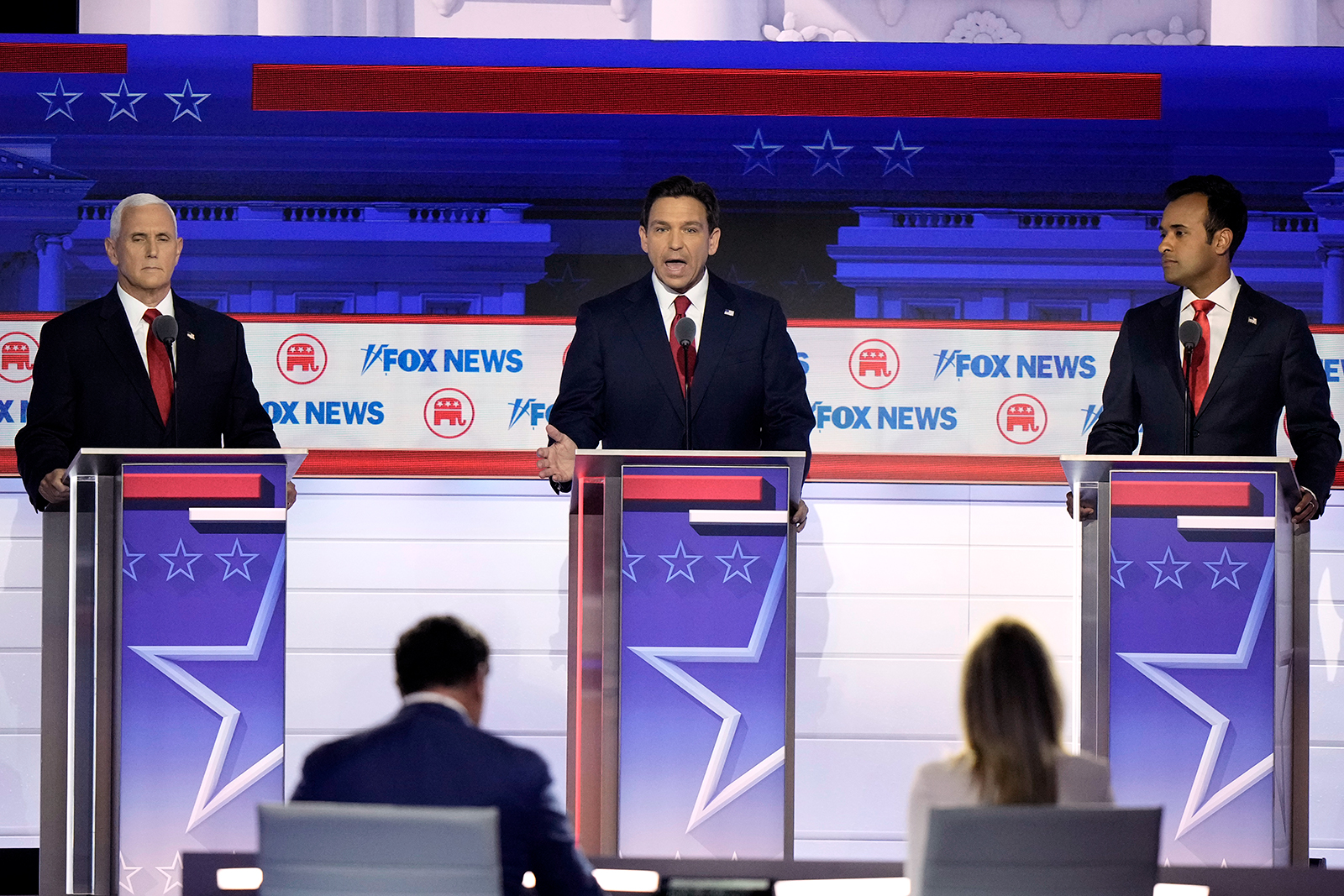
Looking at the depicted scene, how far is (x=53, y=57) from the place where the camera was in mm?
4883

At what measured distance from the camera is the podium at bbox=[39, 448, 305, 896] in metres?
3.12

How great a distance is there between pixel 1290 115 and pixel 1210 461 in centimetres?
225

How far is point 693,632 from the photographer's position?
3.21 metres

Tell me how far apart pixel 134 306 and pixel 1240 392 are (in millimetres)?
3060

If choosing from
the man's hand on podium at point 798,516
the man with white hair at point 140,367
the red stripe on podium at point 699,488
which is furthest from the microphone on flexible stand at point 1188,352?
the man with white hair at point 140,367

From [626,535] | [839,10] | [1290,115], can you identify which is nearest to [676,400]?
[626,535]

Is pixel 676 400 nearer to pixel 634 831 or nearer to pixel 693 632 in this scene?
pixel 693 632

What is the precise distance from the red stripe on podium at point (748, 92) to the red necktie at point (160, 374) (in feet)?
4.73

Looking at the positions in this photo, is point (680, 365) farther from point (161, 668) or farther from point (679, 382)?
point (161, 668)

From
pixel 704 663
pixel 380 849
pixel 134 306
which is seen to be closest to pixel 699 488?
pixel 704 663

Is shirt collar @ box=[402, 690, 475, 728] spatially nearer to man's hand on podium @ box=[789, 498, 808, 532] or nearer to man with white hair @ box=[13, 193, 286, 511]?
man's hand on podium @ box=[789, 498, 808, 532]

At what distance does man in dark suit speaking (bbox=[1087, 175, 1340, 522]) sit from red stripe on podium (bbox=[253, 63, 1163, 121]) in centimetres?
107

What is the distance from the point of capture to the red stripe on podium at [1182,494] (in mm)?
3277

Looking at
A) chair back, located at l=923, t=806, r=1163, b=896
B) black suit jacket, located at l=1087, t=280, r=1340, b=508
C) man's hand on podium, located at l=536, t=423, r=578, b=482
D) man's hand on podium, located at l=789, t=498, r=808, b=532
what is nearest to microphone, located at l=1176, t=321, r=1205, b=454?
black suit jacket, located at l=1087, t=280, r=1340, b=508
